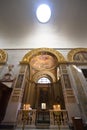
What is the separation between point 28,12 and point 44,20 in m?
1.52

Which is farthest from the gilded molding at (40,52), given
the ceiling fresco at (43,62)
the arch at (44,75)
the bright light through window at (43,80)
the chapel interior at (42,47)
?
the bright light through window at (43,80)

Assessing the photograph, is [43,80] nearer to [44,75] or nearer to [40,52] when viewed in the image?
[44,75]

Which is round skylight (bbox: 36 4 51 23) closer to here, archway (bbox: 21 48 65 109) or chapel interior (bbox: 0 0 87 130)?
→ chapel interior (bbox: 0 0 87 130)

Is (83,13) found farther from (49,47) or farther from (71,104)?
(71,104)

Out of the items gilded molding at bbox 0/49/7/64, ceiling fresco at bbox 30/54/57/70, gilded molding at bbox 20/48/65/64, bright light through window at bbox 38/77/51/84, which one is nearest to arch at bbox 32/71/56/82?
bright light through window at bbox 38/77/51/84

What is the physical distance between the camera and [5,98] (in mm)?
7453

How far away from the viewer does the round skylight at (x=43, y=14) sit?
12.4 meters

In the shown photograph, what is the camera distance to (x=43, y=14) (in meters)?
12.6

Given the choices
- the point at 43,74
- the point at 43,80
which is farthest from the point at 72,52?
the point at 43,80

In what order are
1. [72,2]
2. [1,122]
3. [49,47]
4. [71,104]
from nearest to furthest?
[1,122] < [71,104] < [72,2] < [49,47]

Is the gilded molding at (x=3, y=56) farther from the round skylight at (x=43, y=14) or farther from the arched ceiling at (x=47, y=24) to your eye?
the round skylight at (x=43, y=14)

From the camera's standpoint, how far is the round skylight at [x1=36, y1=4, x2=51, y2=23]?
12.4 metres

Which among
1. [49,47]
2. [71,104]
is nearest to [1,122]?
[71,104]

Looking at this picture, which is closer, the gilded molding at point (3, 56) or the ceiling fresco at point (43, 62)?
the gilded molding at point (3, 56)
